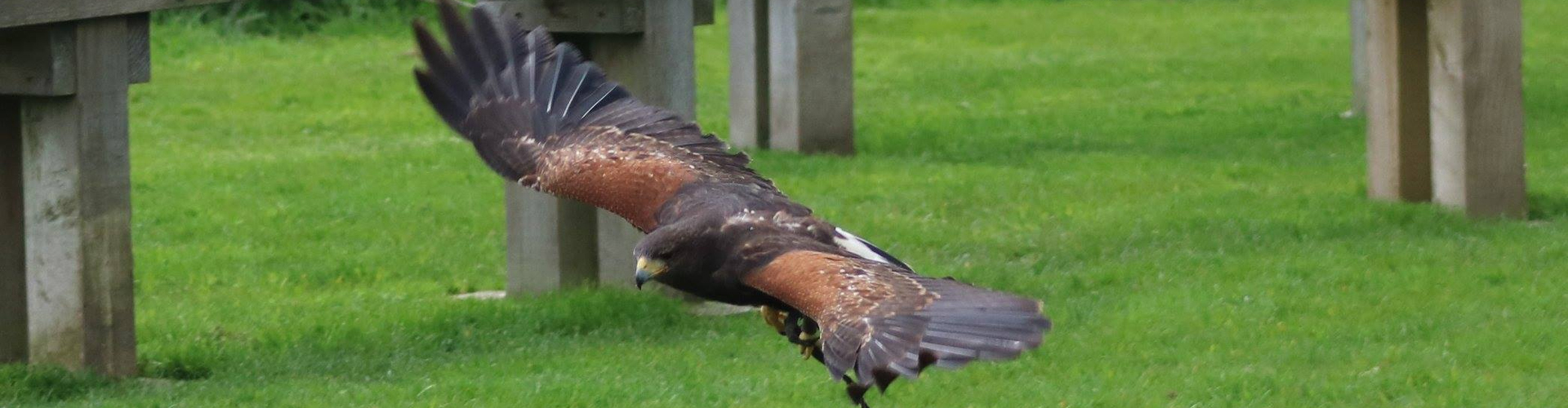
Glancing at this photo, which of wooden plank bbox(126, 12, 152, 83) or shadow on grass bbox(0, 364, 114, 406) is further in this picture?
wooden plank bbox(126, 12, 152, 83)

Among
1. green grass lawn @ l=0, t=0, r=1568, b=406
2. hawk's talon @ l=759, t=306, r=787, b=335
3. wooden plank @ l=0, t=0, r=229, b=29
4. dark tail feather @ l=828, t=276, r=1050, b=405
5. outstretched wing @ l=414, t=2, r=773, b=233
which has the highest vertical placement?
wooden plank @ l=0, t=0, r=229, b=29

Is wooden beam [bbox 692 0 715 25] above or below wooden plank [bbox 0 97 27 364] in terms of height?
above

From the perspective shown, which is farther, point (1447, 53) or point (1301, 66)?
point (1301, 66)

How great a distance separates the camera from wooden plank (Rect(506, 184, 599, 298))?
8.36 m

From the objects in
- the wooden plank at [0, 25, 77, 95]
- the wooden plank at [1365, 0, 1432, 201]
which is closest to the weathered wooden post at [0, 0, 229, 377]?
the wooden plank at [0, 25, 77, 95]

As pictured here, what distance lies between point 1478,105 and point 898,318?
224 inches

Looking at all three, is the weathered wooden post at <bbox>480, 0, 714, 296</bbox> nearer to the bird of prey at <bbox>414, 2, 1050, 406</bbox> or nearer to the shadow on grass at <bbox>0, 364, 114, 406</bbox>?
the bird of prey at <bbox>414, 2, 1050, 406</bbox>

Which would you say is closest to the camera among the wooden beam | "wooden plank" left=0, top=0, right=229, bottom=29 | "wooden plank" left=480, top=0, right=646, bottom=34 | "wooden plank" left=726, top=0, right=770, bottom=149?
"wooden plank" left=0, top=0, right=229, bottom=29

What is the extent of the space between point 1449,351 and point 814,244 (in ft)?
8.48

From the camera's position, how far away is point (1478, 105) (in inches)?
376

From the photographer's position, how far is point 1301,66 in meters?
17.5

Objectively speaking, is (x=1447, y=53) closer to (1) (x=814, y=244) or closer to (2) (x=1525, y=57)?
(1) (x=814, y=244)

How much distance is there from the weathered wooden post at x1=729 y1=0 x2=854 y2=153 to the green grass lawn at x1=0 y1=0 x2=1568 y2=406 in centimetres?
33

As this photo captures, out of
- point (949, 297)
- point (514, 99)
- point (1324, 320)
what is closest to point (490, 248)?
point (514, 99)
